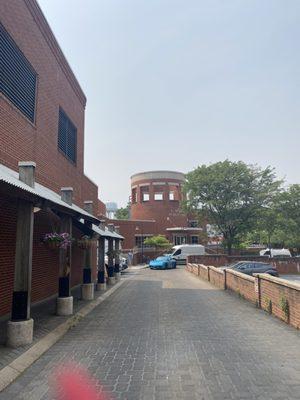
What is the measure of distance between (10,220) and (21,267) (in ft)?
11.2

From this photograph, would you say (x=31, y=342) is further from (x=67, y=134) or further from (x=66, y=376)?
(x=67, y=134)

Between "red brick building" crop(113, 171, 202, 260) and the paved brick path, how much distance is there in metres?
48.7

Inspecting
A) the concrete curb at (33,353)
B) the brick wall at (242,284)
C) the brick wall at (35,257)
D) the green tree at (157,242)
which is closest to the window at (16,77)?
the brick wall at (35,257)

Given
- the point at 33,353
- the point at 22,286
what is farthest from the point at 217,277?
the point at 33,353

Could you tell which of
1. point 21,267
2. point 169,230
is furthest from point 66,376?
point 169,230

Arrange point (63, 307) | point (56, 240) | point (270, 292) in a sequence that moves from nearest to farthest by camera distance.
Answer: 1. point (56, 240)
2. point (63, 307)
3. point (270, 292)

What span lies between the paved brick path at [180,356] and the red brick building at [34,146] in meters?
1.96

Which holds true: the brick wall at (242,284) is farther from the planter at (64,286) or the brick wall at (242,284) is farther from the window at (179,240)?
the window at (179,240)

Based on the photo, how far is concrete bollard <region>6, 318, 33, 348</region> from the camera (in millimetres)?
7203

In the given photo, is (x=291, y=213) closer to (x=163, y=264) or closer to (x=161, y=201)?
(x=163, y=264)

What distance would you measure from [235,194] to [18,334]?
3341 centimetres

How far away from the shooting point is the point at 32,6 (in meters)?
12.7

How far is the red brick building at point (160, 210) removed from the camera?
60406 mm

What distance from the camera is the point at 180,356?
676 cm
